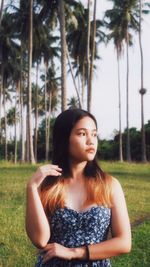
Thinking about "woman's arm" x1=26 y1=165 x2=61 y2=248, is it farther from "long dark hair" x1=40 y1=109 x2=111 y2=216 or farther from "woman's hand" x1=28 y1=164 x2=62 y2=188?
"long dark hair" x1=40 y1=109 x2=111 y2=216

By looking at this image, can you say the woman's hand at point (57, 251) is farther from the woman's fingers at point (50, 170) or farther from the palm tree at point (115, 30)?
the palm tree at point (115, 30)

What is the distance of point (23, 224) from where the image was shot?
34.1ft

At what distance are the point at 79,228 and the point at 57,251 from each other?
191mm

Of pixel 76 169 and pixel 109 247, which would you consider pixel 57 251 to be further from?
pixel 76 169

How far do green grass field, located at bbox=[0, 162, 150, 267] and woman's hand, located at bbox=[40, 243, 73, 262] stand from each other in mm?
4952

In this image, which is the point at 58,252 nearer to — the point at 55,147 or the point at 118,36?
the point at 55,147

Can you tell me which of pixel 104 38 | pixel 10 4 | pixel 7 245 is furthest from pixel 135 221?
pixel 104 38

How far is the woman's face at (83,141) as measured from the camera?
9.82 feet

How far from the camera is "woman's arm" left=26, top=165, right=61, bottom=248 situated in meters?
2.84

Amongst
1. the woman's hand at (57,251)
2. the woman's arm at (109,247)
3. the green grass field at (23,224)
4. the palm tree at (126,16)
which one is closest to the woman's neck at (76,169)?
the woman's arm at (109,247)

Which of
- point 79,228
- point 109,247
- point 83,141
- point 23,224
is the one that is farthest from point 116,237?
point 23,224

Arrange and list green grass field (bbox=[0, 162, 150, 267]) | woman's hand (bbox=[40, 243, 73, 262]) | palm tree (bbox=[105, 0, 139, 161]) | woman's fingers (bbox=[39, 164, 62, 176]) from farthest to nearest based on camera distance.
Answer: palm tree (bbox=[105, 0, 139, 161]) < green grass field (bbox=[0, 162, 150, 267]) < woman's fingers (bbox=[39, 164, 62, 176]) < woman's hand (bbox=[40, 243, 73, 262])

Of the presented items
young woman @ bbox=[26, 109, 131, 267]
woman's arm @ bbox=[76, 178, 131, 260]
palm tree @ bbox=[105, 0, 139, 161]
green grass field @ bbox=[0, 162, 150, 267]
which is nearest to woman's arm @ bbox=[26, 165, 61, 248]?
young woman @ bbox=[26, 109, 131, 267]

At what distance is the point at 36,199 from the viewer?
2.87 m
